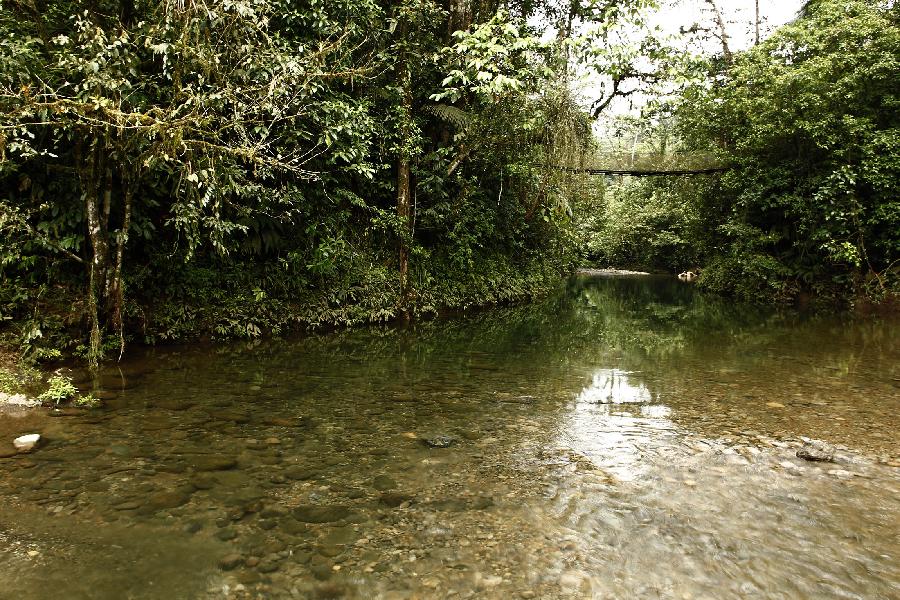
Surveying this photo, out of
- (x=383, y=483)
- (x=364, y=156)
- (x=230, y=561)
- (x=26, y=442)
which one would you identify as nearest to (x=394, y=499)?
(x=383, y=483)

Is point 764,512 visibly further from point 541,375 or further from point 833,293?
point 833,293

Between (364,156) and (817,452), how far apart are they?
941 centimetres

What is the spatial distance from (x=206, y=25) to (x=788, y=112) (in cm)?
1601

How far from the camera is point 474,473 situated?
4035mm

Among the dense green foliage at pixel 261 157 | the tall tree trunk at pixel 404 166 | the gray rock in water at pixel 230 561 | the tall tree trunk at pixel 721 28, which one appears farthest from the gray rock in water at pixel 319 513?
the tall tree trunk at pixel 721 28

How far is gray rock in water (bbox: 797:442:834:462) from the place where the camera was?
423 centimetres

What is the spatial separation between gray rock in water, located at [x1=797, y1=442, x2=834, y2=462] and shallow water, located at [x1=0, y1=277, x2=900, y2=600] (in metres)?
0.10

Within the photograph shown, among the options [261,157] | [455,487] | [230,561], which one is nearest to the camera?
[230,561]

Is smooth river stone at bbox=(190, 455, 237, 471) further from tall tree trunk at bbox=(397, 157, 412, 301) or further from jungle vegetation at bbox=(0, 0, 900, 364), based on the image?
tall tree trunk at bbox=(397, 157, 412, 301)

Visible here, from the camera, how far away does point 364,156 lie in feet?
36.0

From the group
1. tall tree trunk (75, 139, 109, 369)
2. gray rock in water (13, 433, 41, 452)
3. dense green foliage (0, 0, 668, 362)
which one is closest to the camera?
gray rock in water (13, 433, 41, 452)

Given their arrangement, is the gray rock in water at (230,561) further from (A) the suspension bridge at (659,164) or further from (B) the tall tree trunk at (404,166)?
(A) the suspension bridge at (659,164)

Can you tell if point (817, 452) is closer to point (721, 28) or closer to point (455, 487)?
point (455, 487)

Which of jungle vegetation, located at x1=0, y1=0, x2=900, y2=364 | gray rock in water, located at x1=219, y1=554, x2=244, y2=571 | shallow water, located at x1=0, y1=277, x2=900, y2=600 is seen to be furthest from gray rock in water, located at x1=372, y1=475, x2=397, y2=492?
jungle vegetation, located at x1=0, y1=0, x2=900, y2=364
